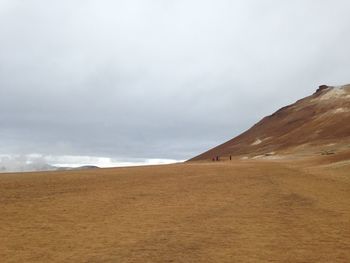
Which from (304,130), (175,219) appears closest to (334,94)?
(304,130)

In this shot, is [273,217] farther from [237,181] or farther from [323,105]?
[323,105]

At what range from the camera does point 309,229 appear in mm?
14211

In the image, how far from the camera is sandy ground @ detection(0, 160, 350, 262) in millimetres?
11430

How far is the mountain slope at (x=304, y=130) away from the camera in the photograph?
2325 inches

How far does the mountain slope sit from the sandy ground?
31197 mm

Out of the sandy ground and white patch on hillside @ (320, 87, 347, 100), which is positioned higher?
white patch on hillside @ (320, 87, 347, 100)

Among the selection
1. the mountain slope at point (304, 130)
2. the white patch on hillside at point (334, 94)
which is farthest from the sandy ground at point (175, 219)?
the white patch on hillside at point (334, 94)

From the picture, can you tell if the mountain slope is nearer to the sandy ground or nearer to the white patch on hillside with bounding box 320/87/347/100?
the white patch on hillside with bounding box 320/87/347/100

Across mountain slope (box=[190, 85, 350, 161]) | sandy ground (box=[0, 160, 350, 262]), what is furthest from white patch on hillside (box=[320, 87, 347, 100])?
sandy ground (box=[0, 160, 350, 262])

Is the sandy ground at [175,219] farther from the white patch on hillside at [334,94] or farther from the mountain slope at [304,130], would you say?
the white patch on hillside at [334,94]

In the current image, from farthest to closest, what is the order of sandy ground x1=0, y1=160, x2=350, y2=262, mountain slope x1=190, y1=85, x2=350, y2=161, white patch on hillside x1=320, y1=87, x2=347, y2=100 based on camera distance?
1. white patch on hillside x1=320, y1=87, x2=347, y2=100
2. mountain slope x1=190, y1=85, x2=350, y2=161
3. sandy ground x1=0, y1=160, x2=350, y2=262

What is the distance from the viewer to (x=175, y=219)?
623 inches

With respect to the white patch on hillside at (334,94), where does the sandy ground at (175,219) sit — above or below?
below

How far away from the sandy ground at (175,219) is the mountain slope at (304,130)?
3120cm
